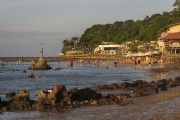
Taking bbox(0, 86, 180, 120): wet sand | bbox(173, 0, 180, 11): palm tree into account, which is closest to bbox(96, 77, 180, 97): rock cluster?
bbox(0, 86, 180, 120): wet sand

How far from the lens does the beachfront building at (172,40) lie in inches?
3281

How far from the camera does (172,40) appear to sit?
8500 centimetres

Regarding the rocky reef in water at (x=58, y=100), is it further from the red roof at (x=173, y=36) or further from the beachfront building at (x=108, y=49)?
the beachfront building at (x=108, y=49)

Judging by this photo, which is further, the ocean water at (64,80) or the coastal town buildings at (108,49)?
the coastal town buildings at (108,49)

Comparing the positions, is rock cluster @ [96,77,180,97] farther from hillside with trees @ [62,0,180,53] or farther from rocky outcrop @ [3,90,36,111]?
hillside with trees @ [62,0,180,53]

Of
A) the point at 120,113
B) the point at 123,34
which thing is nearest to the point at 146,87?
the point at 120,113

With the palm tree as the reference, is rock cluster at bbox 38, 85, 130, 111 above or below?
below

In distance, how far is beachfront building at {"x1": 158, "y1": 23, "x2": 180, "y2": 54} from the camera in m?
83.3

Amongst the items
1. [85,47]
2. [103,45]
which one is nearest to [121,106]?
[103,45]

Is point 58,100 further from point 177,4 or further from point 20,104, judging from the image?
point 177,4

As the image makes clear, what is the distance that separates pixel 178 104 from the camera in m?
23.8

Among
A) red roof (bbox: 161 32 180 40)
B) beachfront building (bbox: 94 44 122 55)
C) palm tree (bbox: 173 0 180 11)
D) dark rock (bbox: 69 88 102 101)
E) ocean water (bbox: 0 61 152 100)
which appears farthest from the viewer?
beachfront building (bbox: 94 44 122 55)

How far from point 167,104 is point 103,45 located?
458ft

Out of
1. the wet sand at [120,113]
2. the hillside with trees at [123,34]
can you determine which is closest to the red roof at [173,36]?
the hillside with trees at [123,34]
